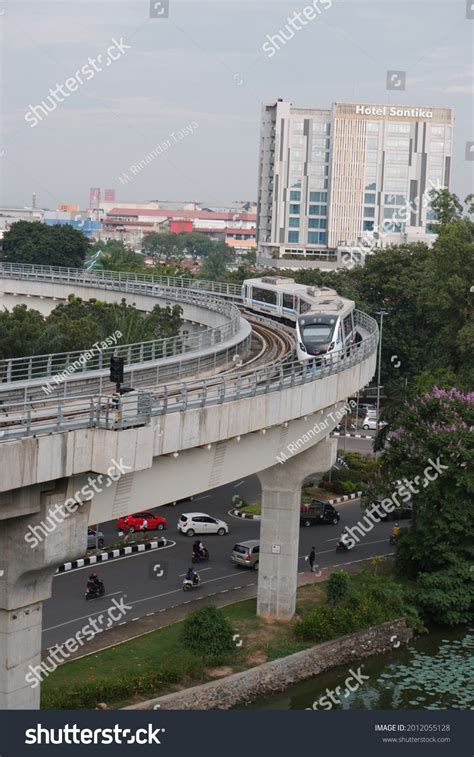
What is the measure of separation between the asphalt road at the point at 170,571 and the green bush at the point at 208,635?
2742 mm

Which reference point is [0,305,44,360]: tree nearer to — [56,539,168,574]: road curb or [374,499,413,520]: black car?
[56,539,168,574]: road curb

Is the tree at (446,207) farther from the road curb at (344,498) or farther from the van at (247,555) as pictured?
the van at (247,555)

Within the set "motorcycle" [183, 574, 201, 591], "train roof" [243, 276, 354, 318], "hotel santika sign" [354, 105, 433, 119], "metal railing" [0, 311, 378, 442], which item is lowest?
"motorcycle" [183, 574, 201, 591]

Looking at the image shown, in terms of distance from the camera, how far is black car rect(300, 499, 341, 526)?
140 ft

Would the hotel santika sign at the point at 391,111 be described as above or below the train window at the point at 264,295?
above

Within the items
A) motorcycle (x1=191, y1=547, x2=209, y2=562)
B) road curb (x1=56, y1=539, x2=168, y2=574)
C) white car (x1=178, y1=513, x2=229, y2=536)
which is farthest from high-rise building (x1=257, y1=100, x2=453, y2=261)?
motorcycle (x1=191, y1=547, x2=209, y2=562)

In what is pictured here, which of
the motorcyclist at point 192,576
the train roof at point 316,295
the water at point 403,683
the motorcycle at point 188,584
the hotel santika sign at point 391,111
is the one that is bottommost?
the water at point 403,683

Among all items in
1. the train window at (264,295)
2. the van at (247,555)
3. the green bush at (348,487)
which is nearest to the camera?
the van at (247,555)

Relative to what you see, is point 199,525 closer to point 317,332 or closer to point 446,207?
point 317,332

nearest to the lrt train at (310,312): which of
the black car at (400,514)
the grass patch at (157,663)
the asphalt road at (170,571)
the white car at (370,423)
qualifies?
the black car at (400,514)

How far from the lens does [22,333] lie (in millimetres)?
39656

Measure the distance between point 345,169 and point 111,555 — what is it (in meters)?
86.1

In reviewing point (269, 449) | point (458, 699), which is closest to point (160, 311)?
point (269, 449)

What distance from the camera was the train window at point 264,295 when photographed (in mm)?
51000
